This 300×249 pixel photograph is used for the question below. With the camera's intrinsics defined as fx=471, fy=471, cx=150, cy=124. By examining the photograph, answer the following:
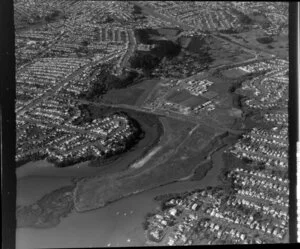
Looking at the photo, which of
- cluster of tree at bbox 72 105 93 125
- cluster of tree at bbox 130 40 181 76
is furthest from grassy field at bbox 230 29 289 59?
cluster of tree at bbox 72 105 93 125

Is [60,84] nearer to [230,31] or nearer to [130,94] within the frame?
[130,94]

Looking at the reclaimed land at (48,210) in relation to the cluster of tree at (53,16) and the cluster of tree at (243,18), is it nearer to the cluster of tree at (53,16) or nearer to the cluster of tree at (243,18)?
the cluster of tree at (53,16)

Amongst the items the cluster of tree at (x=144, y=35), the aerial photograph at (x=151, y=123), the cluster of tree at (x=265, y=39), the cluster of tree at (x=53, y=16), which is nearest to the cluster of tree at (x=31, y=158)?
the aerial photograph at (x=151, y=123)

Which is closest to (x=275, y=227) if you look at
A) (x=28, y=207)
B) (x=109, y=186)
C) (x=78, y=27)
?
(x=109, y=186)

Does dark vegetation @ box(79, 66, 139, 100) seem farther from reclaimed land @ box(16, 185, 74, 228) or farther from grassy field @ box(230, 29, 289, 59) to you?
grassy field @ box(230, 29, 289, 59)

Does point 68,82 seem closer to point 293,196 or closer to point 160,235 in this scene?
point 160,235
